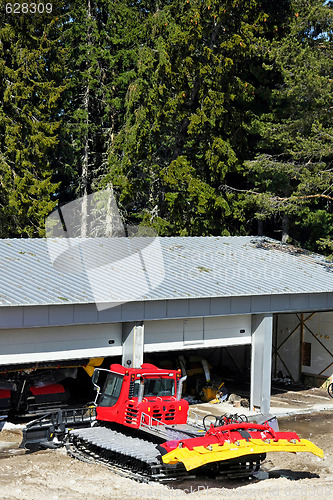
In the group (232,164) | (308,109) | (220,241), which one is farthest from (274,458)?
(232,164)

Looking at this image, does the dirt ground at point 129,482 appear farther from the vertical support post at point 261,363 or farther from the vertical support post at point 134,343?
the vertical support post at point 261,363

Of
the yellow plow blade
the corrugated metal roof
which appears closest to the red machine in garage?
the yellow plow blade

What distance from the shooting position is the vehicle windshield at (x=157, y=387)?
17188mm

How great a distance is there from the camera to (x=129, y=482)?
14.9 meters

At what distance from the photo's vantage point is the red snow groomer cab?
16.9 metres

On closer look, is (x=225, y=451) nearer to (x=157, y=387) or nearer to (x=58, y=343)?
(x=157, y=387)

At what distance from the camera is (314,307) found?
78.2 ft

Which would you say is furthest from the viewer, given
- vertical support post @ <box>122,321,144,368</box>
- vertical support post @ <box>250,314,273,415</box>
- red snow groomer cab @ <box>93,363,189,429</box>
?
vertical support post @ <box>250,314,273,415</box>

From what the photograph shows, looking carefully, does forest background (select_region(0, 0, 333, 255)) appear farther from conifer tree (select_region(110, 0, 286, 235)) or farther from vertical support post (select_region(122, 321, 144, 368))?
vertical support post (select_region(122, 321, 144, 368))

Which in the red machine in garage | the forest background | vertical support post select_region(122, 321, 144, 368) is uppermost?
the forest background

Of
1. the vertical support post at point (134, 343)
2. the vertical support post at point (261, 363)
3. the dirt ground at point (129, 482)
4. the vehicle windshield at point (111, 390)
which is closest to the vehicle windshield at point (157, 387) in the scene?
the vehicle windshield at point (111, 390)

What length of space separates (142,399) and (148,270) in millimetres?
6381

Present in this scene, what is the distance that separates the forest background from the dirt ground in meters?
21.4

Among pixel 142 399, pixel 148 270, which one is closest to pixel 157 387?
pixel 142 399
